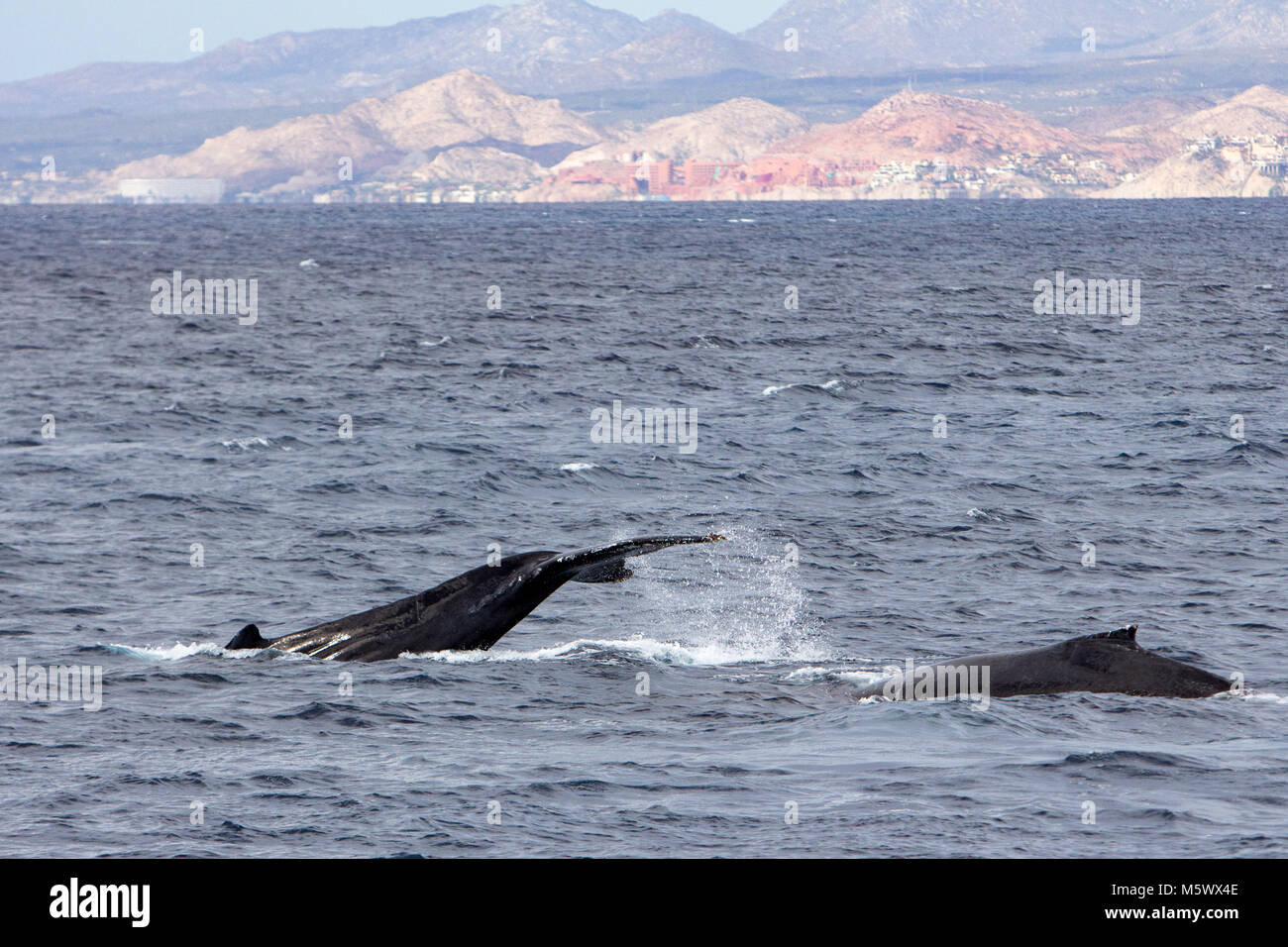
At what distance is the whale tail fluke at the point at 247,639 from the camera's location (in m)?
16.2

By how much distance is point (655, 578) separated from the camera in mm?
23922

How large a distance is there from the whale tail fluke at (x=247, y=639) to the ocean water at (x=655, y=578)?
403 mm

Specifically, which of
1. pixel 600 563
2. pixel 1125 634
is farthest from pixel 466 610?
pixel 1125 634

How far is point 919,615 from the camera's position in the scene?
20.7 metres

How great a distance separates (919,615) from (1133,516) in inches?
330

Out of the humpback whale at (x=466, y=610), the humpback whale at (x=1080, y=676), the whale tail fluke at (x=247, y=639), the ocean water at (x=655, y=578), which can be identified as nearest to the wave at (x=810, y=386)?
the ocean water at (x=655, y=578)

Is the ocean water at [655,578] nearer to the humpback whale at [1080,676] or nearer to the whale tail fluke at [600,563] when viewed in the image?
the humpback whale at [1080,676]

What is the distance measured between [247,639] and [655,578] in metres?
8.66

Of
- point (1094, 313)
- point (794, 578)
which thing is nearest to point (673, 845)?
point (794, 578)

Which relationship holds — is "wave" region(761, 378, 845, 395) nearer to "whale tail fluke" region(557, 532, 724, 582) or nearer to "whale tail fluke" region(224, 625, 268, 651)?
"whale tail fluke" region(224, 625, 268, 651)

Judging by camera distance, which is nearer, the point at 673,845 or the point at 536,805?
the point at 673,845

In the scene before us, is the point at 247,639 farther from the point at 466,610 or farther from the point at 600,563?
the point at 600,563

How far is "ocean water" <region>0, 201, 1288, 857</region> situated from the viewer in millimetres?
12781
